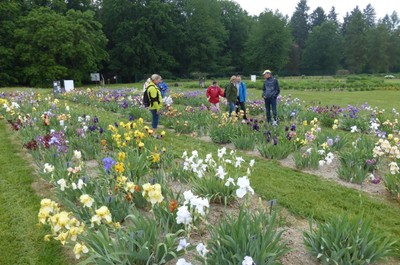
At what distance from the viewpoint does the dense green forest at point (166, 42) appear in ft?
124

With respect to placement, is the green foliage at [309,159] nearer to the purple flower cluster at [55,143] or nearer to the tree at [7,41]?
the purple flower cluster at [55,143]

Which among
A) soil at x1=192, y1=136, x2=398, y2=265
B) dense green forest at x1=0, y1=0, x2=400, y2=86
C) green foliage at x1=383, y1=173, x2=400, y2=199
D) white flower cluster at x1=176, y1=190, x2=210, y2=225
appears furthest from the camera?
dense green forest at x1=0, y1=0, x2=400, y2=86

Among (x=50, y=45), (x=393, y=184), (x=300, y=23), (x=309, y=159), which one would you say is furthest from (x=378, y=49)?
(x=393, y=184)

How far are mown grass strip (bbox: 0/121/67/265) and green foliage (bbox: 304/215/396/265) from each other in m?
2.43

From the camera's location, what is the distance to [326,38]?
64.8 m

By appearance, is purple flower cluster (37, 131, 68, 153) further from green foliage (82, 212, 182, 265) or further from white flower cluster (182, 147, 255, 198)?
green foliage (82, 212, 182, 265)

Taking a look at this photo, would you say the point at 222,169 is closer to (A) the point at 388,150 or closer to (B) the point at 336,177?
(A) the point at 388,150

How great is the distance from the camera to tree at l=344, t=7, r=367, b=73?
63.6m

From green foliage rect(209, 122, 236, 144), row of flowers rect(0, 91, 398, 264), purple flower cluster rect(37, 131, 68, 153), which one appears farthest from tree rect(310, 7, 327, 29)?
purple flower cluster rect(37, 131, 68, 153)

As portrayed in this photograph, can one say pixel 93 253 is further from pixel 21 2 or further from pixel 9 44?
pixel 21 2

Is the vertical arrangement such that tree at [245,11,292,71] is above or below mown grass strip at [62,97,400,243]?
above

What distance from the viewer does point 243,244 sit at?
2.68 metres

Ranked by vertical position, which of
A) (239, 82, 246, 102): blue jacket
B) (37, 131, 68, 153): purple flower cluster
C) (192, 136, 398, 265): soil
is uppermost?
(239, 82, 246, 102): blue jacket

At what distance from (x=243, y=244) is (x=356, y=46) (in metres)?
70.3
